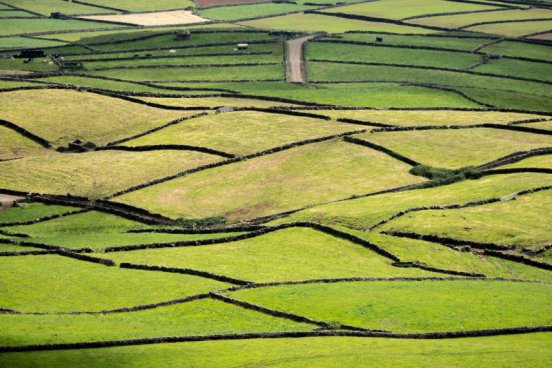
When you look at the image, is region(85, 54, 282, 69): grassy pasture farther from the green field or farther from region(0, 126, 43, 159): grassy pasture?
region(0, 126, 43, 159): grassy pasture

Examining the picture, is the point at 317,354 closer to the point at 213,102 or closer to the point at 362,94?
the point at 213,102

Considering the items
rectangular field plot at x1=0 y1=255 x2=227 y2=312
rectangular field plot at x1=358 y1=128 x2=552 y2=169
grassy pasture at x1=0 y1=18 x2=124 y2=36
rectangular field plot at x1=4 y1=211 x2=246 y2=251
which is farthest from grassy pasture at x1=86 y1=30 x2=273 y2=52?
rectangular field plot at x1=0 y1=255 x2=227 y2=312

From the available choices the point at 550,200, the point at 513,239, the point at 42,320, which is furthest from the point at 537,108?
the point at 42,320

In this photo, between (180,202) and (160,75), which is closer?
(180,202)

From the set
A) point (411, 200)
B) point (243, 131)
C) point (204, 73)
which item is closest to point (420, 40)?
point (204, 73)

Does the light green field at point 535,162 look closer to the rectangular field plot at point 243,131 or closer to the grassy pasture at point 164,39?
the rectangular field plot at point 243,131

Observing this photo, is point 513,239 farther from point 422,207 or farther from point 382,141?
point 382,141
